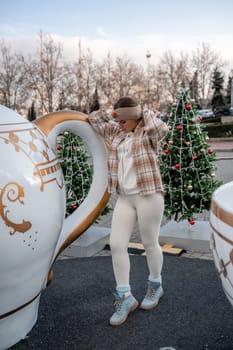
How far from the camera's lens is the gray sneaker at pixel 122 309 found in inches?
105

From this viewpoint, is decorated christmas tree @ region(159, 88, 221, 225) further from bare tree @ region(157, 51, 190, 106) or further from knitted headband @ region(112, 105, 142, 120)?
bare tree @ region(157, 51, 190, 106)

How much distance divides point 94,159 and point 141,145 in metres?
0.34

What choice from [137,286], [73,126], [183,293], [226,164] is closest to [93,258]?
[137,286]

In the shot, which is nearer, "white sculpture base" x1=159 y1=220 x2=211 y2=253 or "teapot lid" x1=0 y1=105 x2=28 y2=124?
"teapot lid" x1=0 y1=105 x2=28 y2=124

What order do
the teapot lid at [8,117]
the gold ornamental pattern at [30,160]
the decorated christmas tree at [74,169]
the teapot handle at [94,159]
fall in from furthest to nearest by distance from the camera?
the decorated christmas tree at [74,169], the teapot handle at [94,159], the teapot lid at [8,117], the gold ornamental pattern at [30,160]

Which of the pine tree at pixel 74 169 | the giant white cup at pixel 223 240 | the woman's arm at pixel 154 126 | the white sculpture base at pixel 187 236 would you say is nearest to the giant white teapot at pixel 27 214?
the woman's arm at pixel 154 126

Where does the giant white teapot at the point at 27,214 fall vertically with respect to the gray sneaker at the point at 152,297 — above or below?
above

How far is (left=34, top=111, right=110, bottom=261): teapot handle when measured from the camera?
102 inches

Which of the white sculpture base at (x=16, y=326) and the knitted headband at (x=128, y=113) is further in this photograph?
the knitted headband at (x=128, y=113)

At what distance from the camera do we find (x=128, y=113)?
2.73m

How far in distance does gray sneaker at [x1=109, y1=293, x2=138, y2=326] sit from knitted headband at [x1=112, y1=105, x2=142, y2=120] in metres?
1.17

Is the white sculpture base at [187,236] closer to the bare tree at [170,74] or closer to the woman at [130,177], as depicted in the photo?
the woman at [130,177]

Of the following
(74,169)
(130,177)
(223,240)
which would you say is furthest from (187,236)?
(223,240)

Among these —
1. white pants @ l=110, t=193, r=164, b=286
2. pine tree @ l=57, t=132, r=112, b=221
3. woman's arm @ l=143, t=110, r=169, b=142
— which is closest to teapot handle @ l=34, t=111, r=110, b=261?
white pants @ l=110, t=193, r=164, b=286
